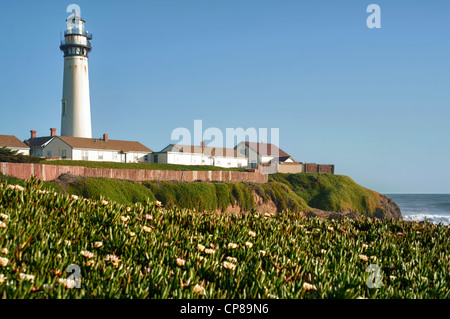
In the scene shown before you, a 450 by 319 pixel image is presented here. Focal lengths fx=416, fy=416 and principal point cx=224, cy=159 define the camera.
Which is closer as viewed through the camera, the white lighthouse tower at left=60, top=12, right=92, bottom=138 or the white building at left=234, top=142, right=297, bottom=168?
the white lighthouse tower at left=60, top=12, right=92, bottom=138

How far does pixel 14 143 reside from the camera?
2630 inches

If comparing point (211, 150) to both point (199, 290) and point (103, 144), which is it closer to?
point (103, 144)

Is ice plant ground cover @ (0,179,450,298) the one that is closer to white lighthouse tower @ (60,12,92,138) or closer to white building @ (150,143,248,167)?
white lighthouse tower @ (60,12,92,138)

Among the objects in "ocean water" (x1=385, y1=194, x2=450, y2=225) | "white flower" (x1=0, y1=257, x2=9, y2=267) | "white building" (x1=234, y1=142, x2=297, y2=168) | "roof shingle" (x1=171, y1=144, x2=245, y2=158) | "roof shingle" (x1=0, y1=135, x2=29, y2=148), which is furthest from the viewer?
"white building" (x1=234, y1=142, x2=297, y2=168)

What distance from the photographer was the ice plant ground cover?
4434mm

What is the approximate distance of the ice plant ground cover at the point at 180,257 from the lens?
14.5 feet

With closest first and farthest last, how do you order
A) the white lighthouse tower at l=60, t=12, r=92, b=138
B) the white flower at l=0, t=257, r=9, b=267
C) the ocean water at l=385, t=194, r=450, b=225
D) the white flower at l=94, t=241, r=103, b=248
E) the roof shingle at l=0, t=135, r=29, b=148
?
the white flower at l=0, t=257, r=9, b=267
the white flower at l=94, t=241, r=103, b=248
the white lighthouse tower at l=60, t=12, r=92, b=138
the ocean water at l=385, t=194, r=450, b=225
the roof shingle at l=0, t=135, r=29, b=148

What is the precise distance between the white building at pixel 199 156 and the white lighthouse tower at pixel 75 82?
13516 millimetres

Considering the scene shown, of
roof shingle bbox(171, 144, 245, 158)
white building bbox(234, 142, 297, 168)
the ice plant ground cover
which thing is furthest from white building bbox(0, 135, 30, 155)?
the ice plant ground cover

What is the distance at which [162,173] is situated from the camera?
3728 centimetres

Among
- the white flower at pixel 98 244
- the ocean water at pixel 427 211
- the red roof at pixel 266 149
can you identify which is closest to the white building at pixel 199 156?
the red roof at pixel 266 149

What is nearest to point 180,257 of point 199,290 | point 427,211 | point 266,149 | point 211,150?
point 199,290

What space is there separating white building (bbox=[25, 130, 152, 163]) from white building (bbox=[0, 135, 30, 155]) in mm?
1580
